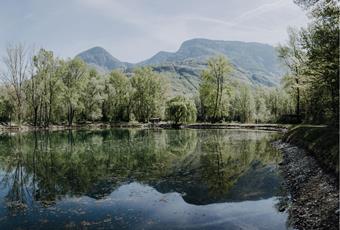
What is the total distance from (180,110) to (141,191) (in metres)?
72.8

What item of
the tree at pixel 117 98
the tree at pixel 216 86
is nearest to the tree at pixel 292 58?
the tree at pixel 216 86

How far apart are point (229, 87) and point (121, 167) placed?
77437mm

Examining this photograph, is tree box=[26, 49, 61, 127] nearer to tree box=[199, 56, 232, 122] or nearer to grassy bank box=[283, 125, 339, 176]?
tree box=[199, 56, 232, 122]

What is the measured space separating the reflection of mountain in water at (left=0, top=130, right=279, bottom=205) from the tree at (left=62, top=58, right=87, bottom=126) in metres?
54.9

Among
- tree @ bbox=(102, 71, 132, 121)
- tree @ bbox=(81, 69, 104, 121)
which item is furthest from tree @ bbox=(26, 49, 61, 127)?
tree @ bbox=(102, 71, 132, 121)

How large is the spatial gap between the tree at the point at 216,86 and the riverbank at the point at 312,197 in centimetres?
7513

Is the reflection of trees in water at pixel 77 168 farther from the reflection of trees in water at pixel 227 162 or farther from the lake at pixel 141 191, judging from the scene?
the reflection of trees in water at pixel 227 162

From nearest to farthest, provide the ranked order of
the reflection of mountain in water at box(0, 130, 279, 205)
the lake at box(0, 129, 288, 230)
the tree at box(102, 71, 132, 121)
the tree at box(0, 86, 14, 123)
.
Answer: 1. the lake at box(0, 129, 288, 230)
2. the reflection of mountain in water at box(0, 130, 279, 205)
3. the tree at box(0, 86, 14, 123)
4. the tree at box(102, 71, 132, 121)

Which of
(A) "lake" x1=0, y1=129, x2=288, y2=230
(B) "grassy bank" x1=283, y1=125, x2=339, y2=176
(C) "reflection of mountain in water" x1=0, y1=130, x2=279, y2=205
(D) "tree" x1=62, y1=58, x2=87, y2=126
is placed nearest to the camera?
(A) "lake" x1=0, y1=129, x2=288, y2=230

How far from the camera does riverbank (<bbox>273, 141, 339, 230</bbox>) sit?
14023 millimetres

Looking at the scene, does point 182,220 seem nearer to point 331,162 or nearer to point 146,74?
point 331,162

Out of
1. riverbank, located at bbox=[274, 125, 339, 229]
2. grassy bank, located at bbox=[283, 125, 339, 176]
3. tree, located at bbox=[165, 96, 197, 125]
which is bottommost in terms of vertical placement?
riverbank, located at bbox=[274, 125, 339, 229]

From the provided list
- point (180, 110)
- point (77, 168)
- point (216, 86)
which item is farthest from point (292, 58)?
point (77, 168)

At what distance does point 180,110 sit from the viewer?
309 ft
